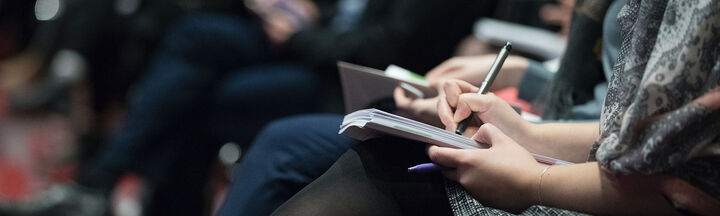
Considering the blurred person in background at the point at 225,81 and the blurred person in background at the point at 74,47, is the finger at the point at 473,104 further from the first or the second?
the blurred person in background at the point at 74,47

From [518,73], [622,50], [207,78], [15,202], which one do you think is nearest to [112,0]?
[207,78]

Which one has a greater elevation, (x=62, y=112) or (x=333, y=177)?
(x=333, y=177)

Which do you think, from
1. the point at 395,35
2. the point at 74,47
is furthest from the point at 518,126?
the point at 74,47

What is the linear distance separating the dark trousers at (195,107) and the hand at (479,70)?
24.5 inches

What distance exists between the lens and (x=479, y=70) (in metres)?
0.99

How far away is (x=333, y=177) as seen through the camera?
2.18ft

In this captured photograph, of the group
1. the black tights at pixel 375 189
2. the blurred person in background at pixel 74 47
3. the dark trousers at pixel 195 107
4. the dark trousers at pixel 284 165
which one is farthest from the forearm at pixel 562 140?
the blurred person in background at pixel 74 47

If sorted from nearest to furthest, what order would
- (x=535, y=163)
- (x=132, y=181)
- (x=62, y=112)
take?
(x=535, y=163) < (x=132, y=181) < (x=62, y=112)

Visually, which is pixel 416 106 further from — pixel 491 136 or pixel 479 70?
pixel 491 136

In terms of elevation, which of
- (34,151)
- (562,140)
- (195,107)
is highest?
(562,140)

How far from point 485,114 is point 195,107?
1.11 m

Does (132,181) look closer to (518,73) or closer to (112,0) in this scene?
(112,0)

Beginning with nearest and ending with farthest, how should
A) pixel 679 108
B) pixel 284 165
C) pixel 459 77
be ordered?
pixel 679 108, pixel 284 165, pixel 459 77

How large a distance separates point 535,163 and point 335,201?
170mm
